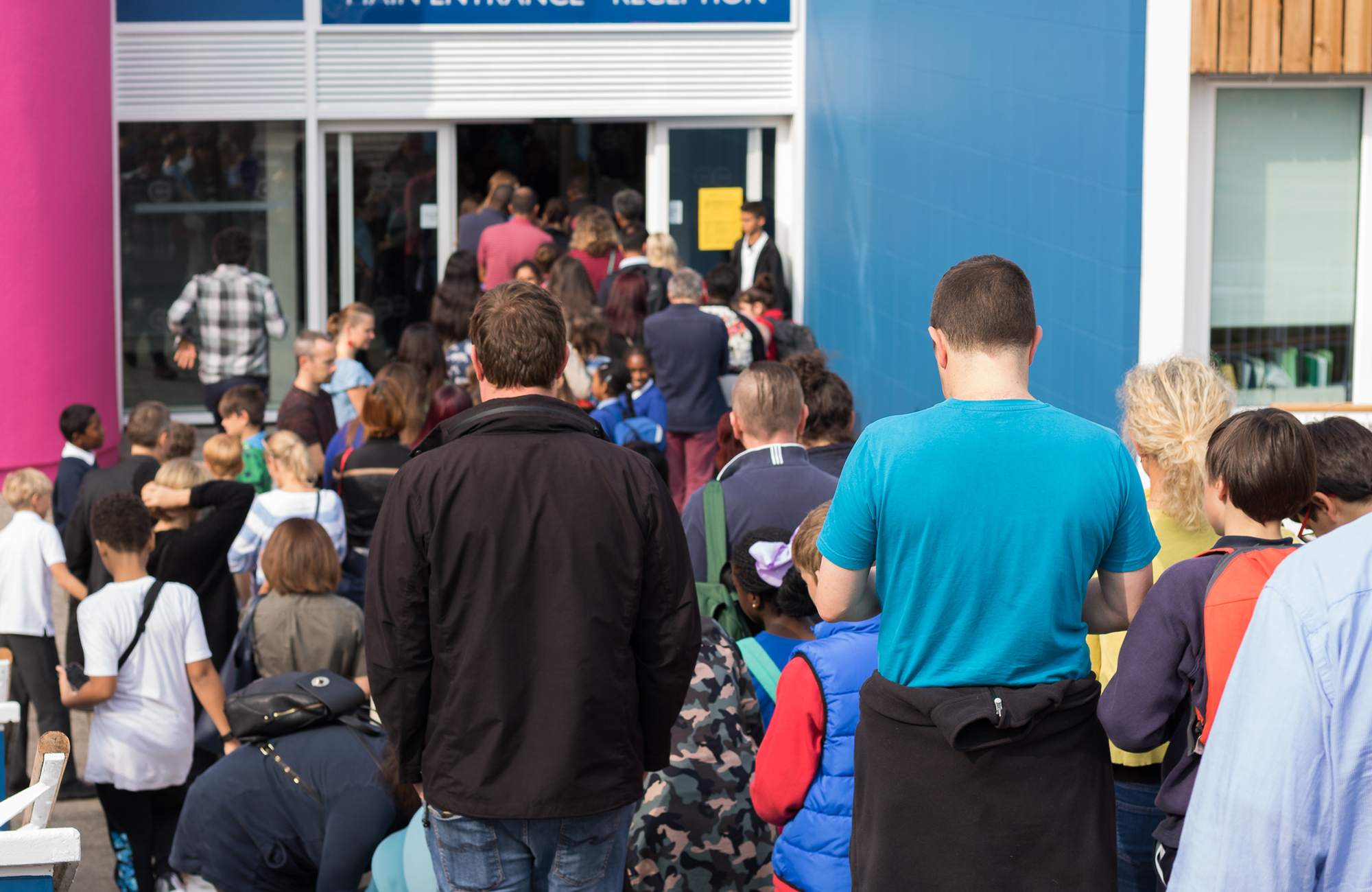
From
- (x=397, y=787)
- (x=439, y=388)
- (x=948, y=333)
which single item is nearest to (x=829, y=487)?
(x=397, y=787)

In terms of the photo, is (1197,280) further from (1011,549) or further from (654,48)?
(654,48)

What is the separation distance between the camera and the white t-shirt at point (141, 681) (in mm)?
4348

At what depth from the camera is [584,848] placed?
8.73ft

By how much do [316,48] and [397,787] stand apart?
9.59m

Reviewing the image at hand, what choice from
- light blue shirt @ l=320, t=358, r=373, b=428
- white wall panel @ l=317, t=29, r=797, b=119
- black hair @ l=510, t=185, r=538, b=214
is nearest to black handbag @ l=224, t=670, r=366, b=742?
light blue shirt @ l=320, t=358, r=373, b=428

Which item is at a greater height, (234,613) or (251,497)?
(251,497)

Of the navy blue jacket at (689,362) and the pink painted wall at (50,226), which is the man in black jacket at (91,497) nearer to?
the navy blue jacket at (689,362)

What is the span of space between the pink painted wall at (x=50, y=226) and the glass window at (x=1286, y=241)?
753cm

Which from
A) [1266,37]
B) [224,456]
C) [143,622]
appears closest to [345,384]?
[224,456]

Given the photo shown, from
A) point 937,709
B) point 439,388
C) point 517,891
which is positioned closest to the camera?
point 937,709

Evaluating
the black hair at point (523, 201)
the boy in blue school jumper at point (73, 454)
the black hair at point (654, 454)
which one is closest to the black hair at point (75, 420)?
the boy in blue school jumper at point (73, 454)

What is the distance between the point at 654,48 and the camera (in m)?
12.1

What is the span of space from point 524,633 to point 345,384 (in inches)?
200

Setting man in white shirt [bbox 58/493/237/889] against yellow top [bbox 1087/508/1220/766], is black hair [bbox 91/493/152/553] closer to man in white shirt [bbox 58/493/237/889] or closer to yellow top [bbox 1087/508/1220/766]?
man in white shirt [bbox 58/493/237/889]
